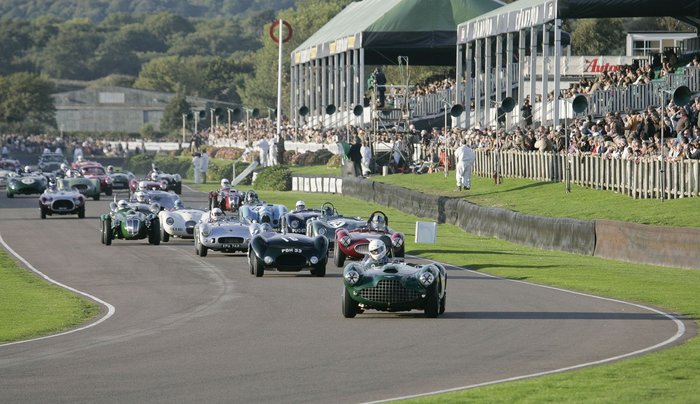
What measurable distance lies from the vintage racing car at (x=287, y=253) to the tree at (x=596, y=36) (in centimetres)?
9095

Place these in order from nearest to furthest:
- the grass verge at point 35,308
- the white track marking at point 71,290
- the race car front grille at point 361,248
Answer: the white track marking at point 71,290, the grass verge at point 35,308, the race car front grille at point 361,248

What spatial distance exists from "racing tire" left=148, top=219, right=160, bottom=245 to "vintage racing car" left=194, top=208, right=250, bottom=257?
3.74m

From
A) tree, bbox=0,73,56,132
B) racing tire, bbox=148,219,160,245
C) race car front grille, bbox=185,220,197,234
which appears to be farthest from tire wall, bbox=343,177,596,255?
tree, bbox=0,73,56,132

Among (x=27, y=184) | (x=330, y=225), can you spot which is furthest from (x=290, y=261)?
(x=27, y=184)

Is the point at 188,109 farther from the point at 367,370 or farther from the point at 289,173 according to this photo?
the point at 367,370

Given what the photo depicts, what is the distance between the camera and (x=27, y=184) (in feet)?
193

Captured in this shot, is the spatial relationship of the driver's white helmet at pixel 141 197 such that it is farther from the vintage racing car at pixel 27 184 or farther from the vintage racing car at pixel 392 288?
the vintage racing car at pixel 392 288

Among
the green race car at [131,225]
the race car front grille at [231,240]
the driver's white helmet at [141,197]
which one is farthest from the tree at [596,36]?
the race car front grille at [231,240]

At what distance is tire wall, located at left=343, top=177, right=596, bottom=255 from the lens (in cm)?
3231

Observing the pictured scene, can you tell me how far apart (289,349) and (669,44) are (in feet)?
218

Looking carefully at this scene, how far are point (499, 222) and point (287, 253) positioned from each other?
453 inches

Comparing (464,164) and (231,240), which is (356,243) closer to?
(231,240)

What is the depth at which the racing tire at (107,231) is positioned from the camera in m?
35.5

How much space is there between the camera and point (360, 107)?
7231 cm
